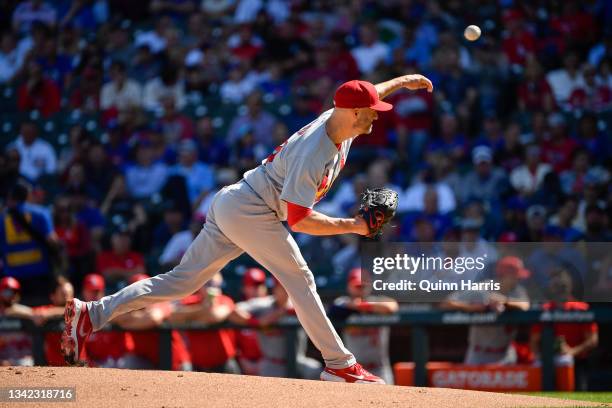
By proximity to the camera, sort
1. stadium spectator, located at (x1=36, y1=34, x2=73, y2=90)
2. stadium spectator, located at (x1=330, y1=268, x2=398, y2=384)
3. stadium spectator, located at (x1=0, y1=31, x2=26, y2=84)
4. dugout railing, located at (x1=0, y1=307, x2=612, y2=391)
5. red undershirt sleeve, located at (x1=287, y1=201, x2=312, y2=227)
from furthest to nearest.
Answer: stadium spectator, located at (x1=0, y1=31, x2=26, y2=84) → stadium spectator, located at (x1=36, y1=34, x2=73, y2=90) → stadium spectator, located at (x1=330, y1=268, x2=398, y2=384) → dugout railing, located at (x1=0, y1=307, x2=612, y2=391) → red undershirt sleeve, located at (x1=287, y1=201, x2=312, y2=227)

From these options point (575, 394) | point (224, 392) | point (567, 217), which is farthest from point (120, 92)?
point (224, 392)

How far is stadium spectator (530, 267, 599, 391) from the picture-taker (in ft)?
26.0

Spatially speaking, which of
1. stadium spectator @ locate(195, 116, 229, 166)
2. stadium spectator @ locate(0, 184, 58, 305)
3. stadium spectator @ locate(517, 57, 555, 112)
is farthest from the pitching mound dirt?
stadium spectator @ locate(517, 57, 555, 112)

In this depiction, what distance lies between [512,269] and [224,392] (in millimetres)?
3804

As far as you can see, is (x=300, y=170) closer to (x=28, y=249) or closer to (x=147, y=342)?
(x=147, y=342)

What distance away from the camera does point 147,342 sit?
826 centimetres

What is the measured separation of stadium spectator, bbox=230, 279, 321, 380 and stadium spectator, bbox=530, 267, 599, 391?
72.4 inches

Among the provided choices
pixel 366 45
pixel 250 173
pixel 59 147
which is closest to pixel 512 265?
pixel 250 173

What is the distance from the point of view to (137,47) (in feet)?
42.8

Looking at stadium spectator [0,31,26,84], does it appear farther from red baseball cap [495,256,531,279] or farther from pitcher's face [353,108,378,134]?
pitcher's face [353,108,378,134]

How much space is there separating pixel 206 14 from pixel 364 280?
6.19m

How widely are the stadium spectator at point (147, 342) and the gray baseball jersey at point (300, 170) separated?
296 cm

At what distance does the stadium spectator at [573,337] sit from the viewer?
7.92m

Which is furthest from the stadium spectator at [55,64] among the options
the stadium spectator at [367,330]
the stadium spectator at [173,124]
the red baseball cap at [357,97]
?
the red baseball cap at [357,97]
